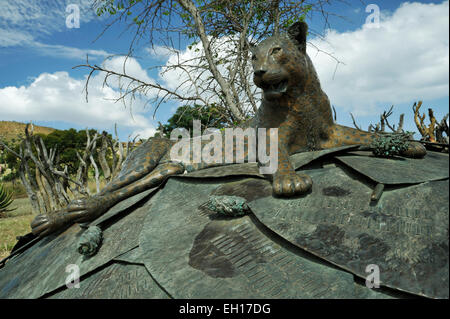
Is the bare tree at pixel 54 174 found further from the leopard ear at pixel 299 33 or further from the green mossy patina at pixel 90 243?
the leopard ear at pixel 299 33

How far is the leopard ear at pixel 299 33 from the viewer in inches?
94.1

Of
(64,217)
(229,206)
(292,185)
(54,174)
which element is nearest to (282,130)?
(292,185)

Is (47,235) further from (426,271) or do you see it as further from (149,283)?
(426,271)

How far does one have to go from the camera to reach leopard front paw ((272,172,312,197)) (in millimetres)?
1961

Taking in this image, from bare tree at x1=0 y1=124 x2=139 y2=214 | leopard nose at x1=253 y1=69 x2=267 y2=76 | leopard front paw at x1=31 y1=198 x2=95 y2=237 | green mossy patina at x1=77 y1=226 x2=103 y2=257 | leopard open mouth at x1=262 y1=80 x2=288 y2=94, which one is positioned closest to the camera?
green mossy patina at x1=77 y1=226 x2=103 y2=257

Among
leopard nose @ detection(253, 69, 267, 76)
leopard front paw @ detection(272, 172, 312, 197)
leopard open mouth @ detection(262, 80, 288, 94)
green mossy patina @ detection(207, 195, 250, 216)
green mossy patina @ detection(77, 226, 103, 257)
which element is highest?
leopard nose @ detection(253, 69, 267, 76)

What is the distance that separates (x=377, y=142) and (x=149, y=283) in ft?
5.93

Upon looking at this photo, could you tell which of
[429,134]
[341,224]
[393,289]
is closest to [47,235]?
[341,224]

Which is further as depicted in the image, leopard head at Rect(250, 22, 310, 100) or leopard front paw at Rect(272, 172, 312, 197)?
leopard head at Rect(250, 22, 310, 100)

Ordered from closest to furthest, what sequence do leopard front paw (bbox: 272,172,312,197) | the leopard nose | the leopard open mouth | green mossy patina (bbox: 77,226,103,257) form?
leopard front paw (bbox: 272,172,312,197) → green mossy patina (bbox: 77,226,103,257) → the leopard nose → the leopard open mouth

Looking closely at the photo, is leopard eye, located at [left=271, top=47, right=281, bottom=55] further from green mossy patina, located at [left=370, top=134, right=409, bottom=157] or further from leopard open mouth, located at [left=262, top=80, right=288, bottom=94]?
green mossy patina, located at [left=370, top=134, right=409, bottom=157]

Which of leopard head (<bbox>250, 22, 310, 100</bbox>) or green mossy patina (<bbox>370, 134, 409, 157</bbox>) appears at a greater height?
leopard head (<bbox>250, 22, 310, 100</bbox>)

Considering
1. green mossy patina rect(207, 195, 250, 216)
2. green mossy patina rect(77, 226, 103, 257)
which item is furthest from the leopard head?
green mossy patina rect(77, 226, 103, 257)

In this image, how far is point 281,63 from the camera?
2.28m
